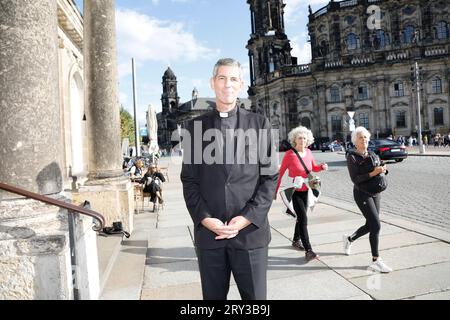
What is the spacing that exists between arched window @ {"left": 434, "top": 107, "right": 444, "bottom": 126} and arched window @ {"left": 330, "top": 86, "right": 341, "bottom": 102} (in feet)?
40.6

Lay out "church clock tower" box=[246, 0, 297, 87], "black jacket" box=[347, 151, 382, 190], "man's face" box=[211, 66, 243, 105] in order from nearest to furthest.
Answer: "man's face" box=[211, 66, 243, 105]
"black jacket" box=[347, 151, 382, 190]
"church clock tower" box=[246, 0, 297, 87]

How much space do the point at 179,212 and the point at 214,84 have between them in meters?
7.43

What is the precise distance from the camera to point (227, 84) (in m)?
2.40

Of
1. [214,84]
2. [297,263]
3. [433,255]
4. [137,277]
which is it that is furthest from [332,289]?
[214,84]

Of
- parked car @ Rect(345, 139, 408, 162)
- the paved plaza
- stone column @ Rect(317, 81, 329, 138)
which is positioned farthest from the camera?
stone column @ Rect(317, 81, 329, 138)

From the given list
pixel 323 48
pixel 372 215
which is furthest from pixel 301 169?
pixel 323 48

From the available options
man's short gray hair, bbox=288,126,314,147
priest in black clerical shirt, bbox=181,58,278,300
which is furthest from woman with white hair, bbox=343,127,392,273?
priest in black clerical shirt, bbox=181,58,278,300

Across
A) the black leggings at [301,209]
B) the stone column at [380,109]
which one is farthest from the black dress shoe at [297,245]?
the stone column at [380,109]

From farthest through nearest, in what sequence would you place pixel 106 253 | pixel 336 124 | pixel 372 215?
pixel 336 124 → pixel 106 253 → pixel 372 215

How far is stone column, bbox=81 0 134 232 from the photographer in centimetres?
642

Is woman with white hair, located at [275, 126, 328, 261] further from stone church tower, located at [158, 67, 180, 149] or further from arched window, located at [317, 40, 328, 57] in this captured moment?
stone church tower, located at [158, 67, 180, 149]

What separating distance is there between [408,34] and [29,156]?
60.5 meters

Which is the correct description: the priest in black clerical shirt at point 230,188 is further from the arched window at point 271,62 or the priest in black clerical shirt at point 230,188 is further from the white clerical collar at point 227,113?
the arched window at point 271,62

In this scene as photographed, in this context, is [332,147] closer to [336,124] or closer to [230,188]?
[336,124]
